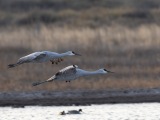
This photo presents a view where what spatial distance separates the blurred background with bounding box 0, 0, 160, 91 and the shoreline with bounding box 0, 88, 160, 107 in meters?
0.54

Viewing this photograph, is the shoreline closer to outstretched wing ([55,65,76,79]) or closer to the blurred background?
the blurred background

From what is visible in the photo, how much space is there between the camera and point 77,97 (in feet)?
48.4

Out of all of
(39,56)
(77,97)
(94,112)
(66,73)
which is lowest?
(94,112)

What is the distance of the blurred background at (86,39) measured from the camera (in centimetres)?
1617

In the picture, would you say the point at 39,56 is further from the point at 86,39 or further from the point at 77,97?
the point at 86,39

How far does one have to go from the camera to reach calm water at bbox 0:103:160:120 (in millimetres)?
12680

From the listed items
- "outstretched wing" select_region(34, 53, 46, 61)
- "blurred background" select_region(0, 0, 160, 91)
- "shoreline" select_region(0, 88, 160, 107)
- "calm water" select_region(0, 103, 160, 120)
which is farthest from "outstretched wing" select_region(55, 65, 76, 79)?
"blurred background" select_region(0, 0, 160, 91)

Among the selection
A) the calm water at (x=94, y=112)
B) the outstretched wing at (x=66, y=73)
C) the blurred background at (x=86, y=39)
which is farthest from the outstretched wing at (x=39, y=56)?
the blurred background at (x=86, y=39)

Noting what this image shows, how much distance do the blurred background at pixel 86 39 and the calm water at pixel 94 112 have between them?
4.51 feet

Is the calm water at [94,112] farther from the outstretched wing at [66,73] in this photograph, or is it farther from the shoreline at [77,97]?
the outstretched wing at [66,73]

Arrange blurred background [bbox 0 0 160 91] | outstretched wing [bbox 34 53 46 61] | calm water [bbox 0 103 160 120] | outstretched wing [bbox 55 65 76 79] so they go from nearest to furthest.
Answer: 1. outstretched wing [bbox 34 53 46 61]
2. outstretched wing [bbox 55 65 76 79]
3. calm water [bbox 0 103 160 120]
4. blurred background [bbox 0 0 160 91]

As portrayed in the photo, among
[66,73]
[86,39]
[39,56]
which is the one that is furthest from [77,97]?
[86,39]

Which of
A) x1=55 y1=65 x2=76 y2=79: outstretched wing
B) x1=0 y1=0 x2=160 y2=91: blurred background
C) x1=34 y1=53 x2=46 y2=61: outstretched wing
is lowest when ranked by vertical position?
x1=55 y1=65 x2=76 y2=79: outstretched wing

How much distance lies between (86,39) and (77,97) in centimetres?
666
